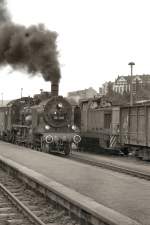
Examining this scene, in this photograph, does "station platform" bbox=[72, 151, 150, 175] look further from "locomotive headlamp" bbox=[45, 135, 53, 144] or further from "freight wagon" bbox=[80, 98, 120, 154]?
"locomotive headlamp" bbox=[45, 135, 53, 144]

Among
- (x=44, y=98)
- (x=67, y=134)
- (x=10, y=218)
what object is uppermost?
(x=44, y=98)

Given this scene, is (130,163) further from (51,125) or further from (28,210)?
(28,210)

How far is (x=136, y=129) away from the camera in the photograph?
23.6 m

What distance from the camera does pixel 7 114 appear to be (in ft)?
115

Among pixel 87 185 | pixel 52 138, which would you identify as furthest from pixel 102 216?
pixel 52 138

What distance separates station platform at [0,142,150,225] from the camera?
8.82 metres

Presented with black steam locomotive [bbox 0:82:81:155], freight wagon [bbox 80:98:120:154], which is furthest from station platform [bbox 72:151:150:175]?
black steam locomotive [bbox 0:82:81:155]

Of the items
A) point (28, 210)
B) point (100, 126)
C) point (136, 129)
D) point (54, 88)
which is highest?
point (54, 88)

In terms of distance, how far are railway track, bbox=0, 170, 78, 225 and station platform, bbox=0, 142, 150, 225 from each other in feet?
2.64

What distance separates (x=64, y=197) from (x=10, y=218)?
1.24m

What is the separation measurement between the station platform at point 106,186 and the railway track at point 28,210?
81 centimetres

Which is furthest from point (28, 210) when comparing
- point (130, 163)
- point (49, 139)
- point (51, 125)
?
point (51, 125)

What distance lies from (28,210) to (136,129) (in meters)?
14.4

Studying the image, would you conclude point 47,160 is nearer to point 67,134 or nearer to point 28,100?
point 67,134
